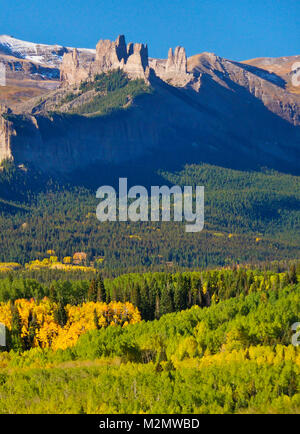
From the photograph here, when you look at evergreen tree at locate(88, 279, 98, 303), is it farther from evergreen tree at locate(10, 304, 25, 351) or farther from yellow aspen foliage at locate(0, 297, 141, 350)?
evergreen tree at locate(10, 304, 25, 351)

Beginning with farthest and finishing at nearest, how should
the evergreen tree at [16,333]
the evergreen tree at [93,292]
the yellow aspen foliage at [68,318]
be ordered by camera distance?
1. the evergreen tree at [93,292]
2. the yellow aspen foliage at [68,318]
3. the evergreen tree at [16,333]

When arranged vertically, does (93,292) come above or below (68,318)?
above

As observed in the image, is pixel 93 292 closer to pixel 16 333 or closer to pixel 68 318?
pixel 68 318

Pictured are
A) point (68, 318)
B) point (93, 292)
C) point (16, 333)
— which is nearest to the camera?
point (16, 333)

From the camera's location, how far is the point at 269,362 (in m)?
119

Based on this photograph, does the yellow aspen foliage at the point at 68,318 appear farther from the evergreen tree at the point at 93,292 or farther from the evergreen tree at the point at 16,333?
the evergreen tree at the point at 93,292

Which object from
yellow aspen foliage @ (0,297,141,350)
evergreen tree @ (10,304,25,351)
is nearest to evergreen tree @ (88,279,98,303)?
yellow aspen foliage @ (0,297,141,350)

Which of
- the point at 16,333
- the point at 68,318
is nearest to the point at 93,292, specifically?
the point at 68,318

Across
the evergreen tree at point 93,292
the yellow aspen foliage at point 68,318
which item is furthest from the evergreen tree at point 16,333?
the evergreen tree at point 93,292

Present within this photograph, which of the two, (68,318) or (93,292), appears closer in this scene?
(68,318)

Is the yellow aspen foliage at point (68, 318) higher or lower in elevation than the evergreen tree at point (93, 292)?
lower

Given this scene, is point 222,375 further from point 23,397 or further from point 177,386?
point 23,397

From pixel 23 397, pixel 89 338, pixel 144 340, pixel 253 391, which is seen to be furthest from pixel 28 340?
pixel 253 391
